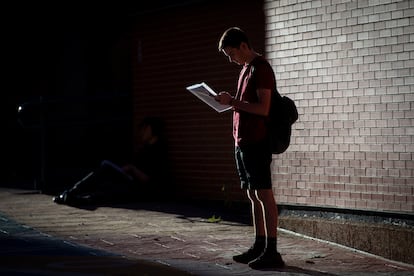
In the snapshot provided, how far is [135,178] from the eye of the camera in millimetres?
11094

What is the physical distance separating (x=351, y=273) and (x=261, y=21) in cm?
375

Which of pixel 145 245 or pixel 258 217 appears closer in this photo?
pixel 258 217

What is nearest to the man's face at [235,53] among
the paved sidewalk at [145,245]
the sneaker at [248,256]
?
the sneaker at [248,256]

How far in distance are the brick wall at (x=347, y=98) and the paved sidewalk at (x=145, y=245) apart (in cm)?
61

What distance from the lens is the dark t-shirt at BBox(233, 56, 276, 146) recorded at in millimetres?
6711

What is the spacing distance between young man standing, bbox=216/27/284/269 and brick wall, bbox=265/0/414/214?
1.51 metres

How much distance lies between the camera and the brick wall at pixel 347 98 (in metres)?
7.75

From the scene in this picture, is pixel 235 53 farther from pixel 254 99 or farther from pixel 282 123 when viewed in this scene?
pixel 282 123

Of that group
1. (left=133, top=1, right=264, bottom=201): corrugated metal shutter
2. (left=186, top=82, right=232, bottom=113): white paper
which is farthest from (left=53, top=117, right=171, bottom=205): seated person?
(left=186, top=82, right=232, bottom=113): white paper

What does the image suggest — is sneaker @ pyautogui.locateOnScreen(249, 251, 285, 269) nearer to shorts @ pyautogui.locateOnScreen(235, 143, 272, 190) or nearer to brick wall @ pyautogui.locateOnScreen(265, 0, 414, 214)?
shorts @ pyautogui.locateOnScreen(235, 143, 272, 190)

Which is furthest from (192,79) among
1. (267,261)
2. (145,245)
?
(267,261)

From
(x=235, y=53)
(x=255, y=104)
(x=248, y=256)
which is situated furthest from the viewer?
(x=248, y=256)

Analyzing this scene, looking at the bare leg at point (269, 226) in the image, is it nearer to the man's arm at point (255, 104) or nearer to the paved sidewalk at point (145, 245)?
the paved sidewalk at point (145, 245)

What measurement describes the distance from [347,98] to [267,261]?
89.9 inches
